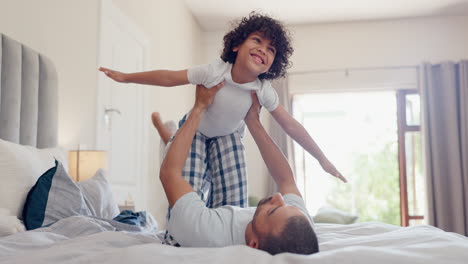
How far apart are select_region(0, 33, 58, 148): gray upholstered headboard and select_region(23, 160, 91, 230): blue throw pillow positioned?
0.43 m

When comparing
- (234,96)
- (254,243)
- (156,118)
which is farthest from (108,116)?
(254,243)

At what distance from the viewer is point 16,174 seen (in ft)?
6.32

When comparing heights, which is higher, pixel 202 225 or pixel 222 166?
pixel 222 166

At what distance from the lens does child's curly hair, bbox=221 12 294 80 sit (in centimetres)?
191

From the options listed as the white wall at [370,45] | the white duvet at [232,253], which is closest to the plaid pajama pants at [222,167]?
the white duvet at [232,253]

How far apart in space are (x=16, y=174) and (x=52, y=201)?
0.19 metres

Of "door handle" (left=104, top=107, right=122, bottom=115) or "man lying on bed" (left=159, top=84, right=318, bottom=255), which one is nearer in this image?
"man lying on bed" (left=159, top=84, right=318, bottom=255)

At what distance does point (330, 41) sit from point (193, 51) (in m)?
1.77

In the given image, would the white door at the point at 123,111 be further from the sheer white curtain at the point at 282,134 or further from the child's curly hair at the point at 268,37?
the sheer white curtain at the point at 282,134

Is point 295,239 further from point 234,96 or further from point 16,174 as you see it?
point 16,174

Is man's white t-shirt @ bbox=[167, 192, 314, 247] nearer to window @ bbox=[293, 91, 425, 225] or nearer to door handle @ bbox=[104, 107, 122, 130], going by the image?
door handle @ bbox=[104, 107, 122, 130]

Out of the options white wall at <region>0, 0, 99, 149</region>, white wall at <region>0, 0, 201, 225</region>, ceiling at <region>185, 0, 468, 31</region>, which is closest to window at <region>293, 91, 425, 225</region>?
ceiling at <region>185, 0, 468, 31</region>

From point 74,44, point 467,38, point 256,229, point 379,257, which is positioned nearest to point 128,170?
point 74,44

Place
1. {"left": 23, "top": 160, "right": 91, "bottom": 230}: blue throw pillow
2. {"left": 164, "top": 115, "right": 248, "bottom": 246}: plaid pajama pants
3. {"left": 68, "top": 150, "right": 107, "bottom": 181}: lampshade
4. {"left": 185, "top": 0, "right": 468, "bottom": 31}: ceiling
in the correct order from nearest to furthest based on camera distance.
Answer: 1. {"left": 23, "top": 160, "right": 91, "bottom": 230}: blue throw pillow
2. {"left": 164, "top": 115, "right": 248, "bottom": 246}: plaid pajama pants
3. {"left": 68, "top": 150, "right": 107, "bottom": 181}: lampshade
4. {"left": 185, "top": 0, "right": 468, "bottom": 31}: ceiling
